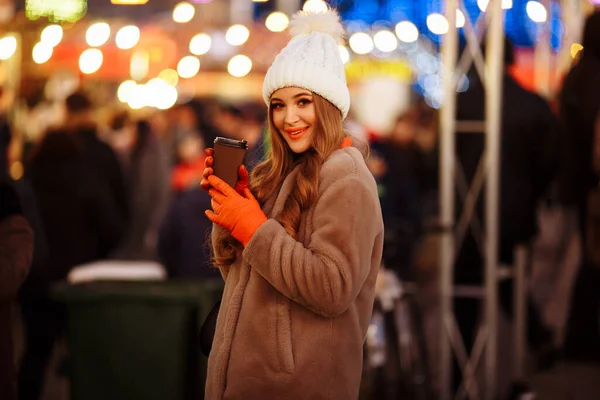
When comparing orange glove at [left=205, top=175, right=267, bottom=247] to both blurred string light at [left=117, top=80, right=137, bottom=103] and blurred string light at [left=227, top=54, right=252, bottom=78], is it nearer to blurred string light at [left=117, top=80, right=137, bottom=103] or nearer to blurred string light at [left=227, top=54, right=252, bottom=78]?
blurred string light at [left=227, top=54, right=252, bottom=78]

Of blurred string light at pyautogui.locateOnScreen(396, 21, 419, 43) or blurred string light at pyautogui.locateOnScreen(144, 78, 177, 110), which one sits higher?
blurred string light at pyautogui.locateOnScreen(396, 21, 419, 43)

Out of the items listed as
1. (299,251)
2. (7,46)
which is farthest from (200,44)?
(299,251)

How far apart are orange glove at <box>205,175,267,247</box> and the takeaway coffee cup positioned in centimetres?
4

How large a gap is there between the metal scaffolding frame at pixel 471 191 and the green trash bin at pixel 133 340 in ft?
7.68

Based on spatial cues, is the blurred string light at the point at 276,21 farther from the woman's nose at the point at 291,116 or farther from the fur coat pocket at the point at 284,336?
the fur coat pocket at the point at 284,336

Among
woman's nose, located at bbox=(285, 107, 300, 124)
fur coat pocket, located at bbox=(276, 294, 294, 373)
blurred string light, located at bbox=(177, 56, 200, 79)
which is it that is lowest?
fur coat pocket, located at bbox=(276, 294, 294, 373)

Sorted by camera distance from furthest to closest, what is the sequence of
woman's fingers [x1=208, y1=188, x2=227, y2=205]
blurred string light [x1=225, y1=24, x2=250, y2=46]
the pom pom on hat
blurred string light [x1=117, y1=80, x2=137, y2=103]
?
blurred string light [x1=117, y1=80, x2=137, y2=103]
blurred string light [x1=225, y1=24, x2=250, y2=46]
the pom pom on hat
woman's fingers [x1=208, y1=188, x2=227, y2=205]

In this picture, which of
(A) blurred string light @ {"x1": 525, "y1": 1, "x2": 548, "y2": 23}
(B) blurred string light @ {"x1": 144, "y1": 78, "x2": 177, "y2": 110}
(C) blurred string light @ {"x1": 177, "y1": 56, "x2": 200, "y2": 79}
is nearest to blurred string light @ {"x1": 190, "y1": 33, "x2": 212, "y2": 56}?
(C) blurred string light @ {"x1": 177, "y1": 56, "x2": 200, "y2": 79}

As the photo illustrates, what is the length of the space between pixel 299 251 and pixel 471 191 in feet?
14.1

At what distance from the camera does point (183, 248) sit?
7.72 m

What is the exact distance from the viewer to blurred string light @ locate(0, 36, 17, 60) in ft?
34.0

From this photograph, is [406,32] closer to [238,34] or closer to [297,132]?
[238,34]

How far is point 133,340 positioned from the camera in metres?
6.07

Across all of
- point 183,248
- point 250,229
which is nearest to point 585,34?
point 183,248
